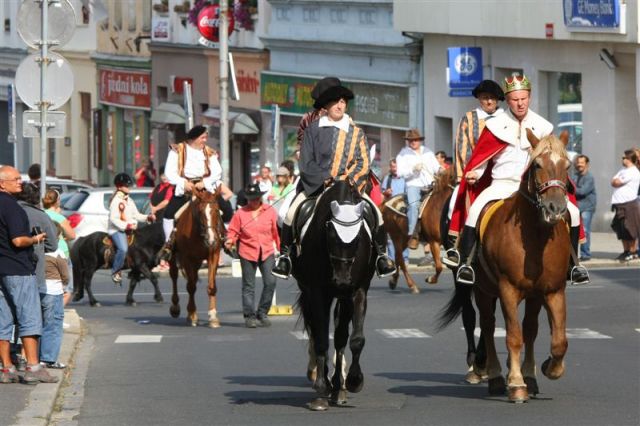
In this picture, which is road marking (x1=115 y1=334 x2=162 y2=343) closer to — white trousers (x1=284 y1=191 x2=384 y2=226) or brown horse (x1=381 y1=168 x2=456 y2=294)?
brown horse (x1=381 y1=168 x2=456 y2=294)

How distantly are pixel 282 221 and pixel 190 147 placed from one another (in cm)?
847

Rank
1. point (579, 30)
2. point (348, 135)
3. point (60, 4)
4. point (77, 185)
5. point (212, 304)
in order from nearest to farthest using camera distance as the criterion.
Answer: point (348, 135)
point (60, 4)
point (212, 304)
point (579, 30)
point (77, 185)

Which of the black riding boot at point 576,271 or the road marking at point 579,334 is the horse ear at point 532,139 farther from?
the road marking at point 579,334

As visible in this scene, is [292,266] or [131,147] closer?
[292,266]

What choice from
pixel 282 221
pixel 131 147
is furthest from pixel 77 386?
pixel 131 147

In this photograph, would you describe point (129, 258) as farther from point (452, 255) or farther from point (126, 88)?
point (126, 88)

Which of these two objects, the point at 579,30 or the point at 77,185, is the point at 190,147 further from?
the point at 77,185

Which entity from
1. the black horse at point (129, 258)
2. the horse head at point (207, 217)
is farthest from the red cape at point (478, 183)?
the black horse at point (129, 258)

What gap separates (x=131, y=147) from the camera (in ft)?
209

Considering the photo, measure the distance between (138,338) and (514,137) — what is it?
27.1 ft

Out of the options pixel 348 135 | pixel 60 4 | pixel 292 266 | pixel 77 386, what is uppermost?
pixel 60 4

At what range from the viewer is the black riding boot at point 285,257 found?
46.2ft

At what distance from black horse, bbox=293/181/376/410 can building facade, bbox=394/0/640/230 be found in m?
22.1

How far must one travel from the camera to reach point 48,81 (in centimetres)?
1938
